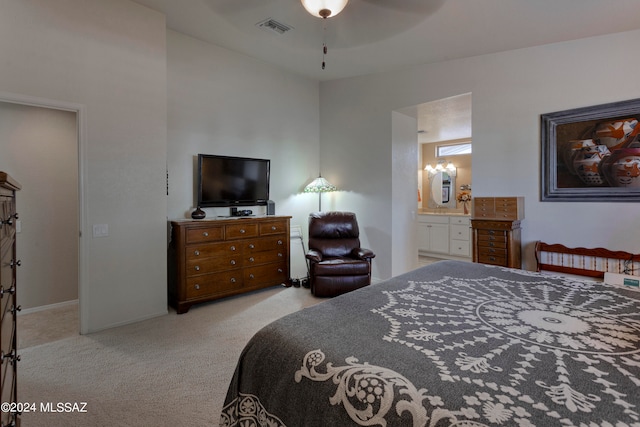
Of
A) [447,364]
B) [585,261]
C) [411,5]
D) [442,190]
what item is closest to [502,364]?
[447,364]

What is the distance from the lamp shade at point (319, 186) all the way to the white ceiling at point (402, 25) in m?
1.85

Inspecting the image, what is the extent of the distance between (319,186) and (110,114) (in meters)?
2.97

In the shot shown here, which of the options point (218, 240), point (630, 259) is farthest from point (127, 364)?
point (630, 259)

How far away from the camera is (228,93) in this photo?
447 centimetres

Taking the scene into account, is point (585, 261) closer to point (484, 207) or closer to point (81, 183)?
point (484, 207)

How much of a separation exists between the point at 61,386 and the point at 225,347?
112 centimetres

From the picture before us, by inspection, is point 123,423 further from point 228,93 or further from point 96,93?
point 228,93

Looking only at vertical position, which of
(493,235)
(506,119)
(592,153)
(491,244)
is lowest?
(491,244)

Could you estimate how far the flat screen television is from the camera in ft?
13.3

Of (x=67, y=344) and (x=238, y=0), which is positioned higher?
(x=238, y=0)

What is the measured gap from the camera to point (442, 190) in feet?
25.6

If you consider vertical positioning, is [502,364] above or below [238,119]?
below

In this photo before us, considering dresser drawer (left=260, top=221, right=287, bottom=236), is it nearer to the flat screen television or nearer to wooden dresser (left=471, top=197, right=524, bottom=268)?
the flat screen television

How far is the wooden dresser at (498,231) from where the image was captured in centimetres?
360
